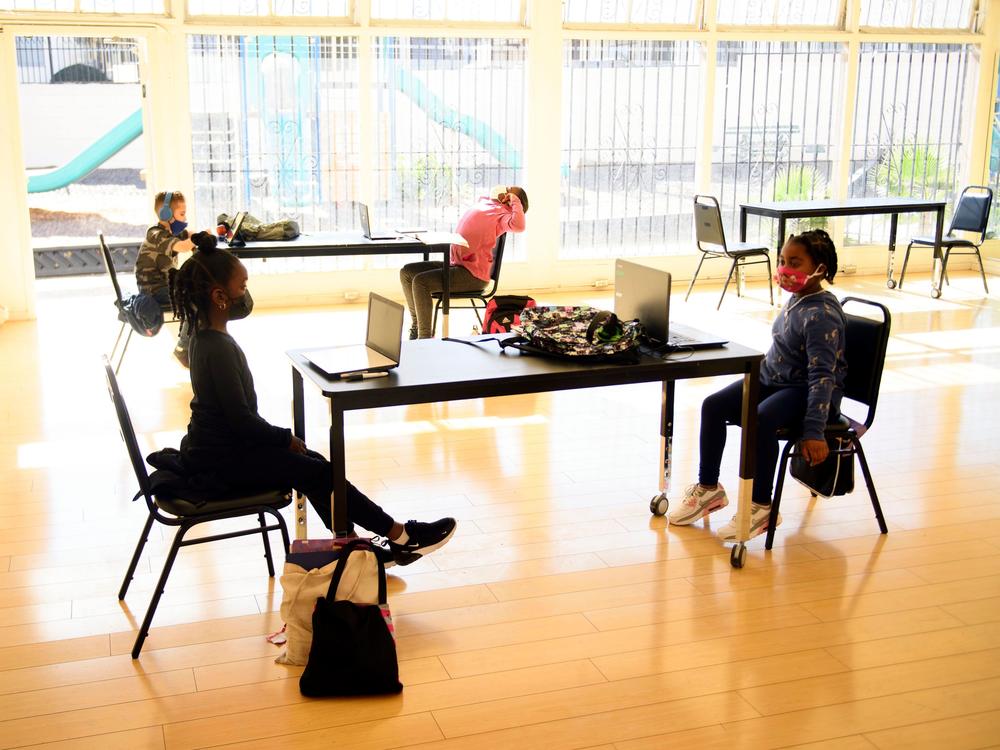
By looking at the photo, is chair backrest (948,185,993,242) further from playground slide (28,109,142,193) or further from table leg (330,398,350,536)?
playground slide (28,109,142,193)

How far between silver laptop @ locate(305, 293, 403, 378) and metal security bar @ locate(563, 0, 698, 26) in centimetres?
577

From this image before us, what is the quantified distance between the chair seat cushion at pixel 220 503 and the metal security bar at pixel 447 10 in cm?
586

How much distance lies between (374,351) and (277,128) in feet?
16.8

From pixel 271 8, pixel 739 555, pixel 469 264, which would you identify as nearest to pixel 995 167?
pixel 469 264

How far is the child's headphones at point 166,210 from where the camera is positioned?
6.18 meters

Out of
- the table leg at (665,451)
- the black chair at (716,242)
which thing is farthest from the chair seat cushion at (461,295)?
the table leg at (665,451)

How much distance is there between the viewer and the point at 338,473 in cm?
323

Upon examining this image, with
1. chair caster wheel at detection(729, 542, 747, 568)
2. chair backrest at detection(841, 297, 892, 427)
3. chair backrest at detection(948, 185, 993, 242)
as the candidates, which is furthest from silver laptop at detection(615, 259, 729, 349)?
chair backrest at detection(948, 185, 993, 242)

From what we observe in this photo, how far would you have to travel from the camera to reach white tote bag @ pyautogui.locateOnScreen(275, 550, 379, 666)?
3016 mm

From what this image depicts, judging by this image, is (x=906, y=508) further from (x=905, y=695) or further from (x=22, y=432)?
(x=22, y=432)

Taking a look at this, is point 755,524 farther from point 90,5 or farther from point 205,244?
point 90,5

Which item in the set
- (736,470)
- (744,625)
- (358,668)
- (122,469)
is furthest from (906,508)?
(122,469)

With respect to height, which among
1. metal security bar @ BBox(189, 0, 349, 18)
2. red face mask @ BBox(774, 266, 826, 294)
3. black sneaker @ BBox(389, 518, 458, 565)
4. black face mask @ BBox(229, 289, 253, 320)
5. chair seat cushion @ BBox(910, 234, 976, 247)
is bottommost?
black sneaker @ BBox(389, 518, 458, 565)

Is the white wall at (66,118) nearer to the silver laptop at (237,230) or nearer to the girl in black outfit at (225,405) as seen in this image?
the silver laptop at (237,230)
